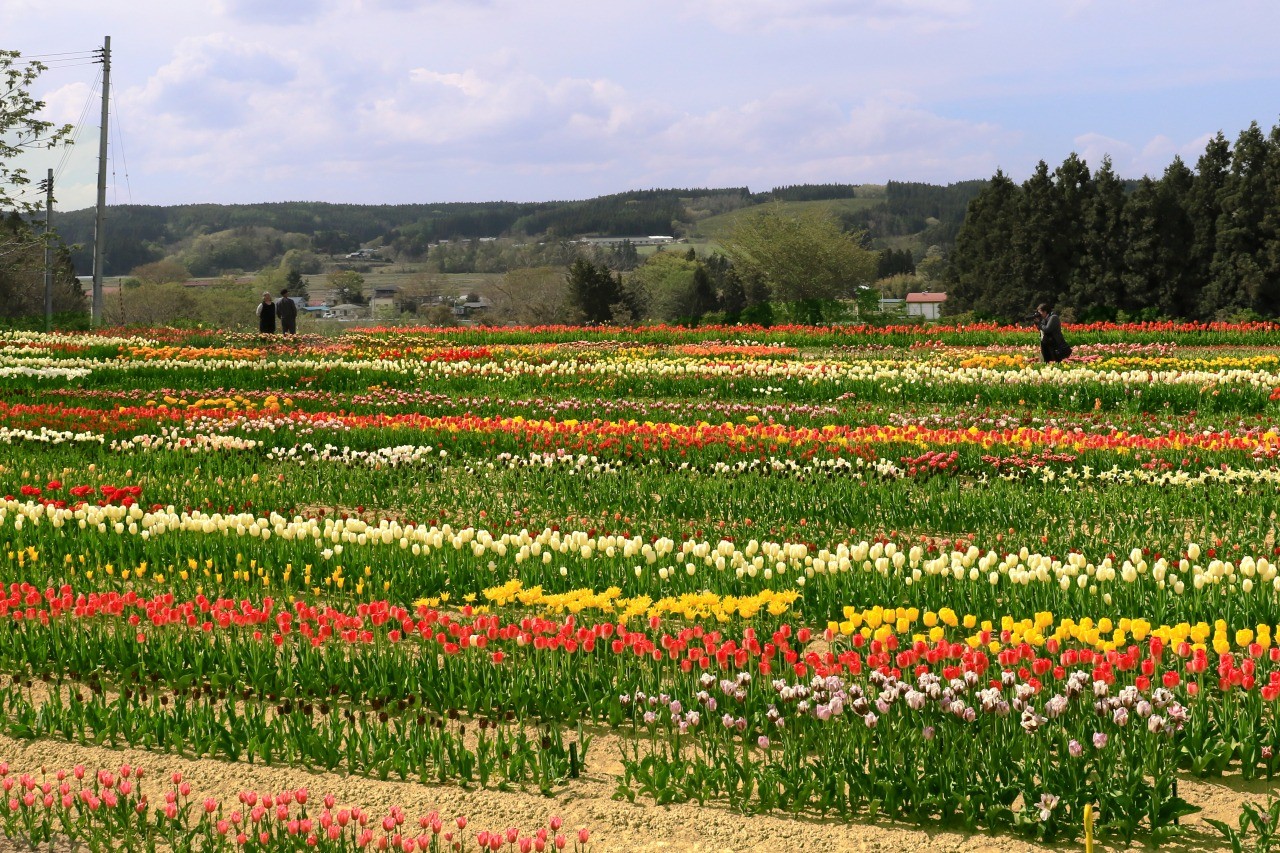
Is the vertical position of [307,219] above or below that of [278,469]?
above

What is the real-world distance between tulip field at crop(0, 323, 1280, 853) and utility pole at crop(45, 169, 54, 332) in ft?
97.6

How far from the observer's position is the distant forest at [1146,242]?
47.8 metres

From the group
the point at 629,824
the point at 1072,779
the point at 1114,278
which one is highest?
the point at 1114,278

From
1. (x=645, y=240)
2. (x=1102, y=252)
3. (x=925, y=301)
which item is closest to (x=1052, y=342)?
(x=1102, y=252)

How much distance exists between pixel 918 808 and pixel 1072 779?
61 centimetres

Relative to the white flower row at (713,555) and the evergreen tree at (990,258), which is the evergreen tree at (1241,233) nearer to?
the evergreen tree at (990,258)

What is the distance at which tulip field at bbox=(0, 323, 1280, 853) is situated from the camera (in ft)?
17.1

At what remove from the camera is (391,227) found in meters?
198

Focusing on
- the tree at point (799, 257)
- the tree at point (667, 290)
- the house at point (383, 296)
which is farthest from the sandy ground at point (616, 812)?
the house at point (383, 296)

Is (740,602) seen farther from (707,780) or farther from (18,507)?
(18,507)

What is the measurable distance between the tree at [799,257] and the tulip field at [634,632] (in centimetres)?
5401

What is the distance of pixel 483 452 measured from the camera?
15078mm

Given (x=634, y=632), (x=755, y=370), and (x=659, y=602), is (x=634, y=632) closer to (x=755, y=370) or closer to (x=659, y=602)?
(x=659, y=602)

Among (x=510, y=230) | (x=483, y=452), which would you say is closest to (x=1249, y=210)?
(x=483, y=452)
